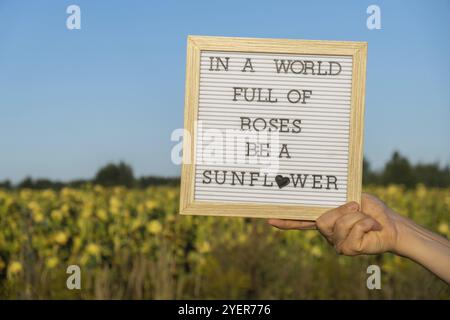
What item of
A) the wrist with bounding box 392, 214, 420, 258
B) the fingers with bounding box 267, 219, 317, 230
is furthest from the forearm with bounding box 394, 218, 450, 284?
the fingers with bounding box 267, 219, 317, 230

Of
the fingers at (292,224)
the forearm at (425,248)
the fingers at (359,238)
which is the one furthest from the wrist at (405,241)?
the fingers at (292,224)

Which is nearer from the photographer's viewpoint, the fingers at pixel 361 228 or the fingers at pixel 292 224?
the fingers at pixel 361 228

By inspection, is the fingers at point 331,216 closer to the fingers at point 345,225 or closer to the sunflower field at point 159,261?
the fingers at point 345,225

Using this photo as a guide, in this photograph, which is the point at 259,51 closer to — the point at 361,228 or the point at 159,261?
the point at 361,228

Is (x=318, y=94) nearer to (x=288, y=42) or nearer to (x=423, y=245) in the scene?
(x=288, y=42)

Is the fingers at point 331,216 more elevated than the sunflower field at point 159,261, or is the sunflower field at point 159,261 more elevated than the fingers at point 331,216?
the fingers at point 331,216

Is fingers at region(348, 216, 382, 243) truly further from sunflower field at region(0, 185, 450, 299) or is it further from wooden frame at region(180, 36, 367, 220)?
sunflower field at region(0, 185, 450, 299)
